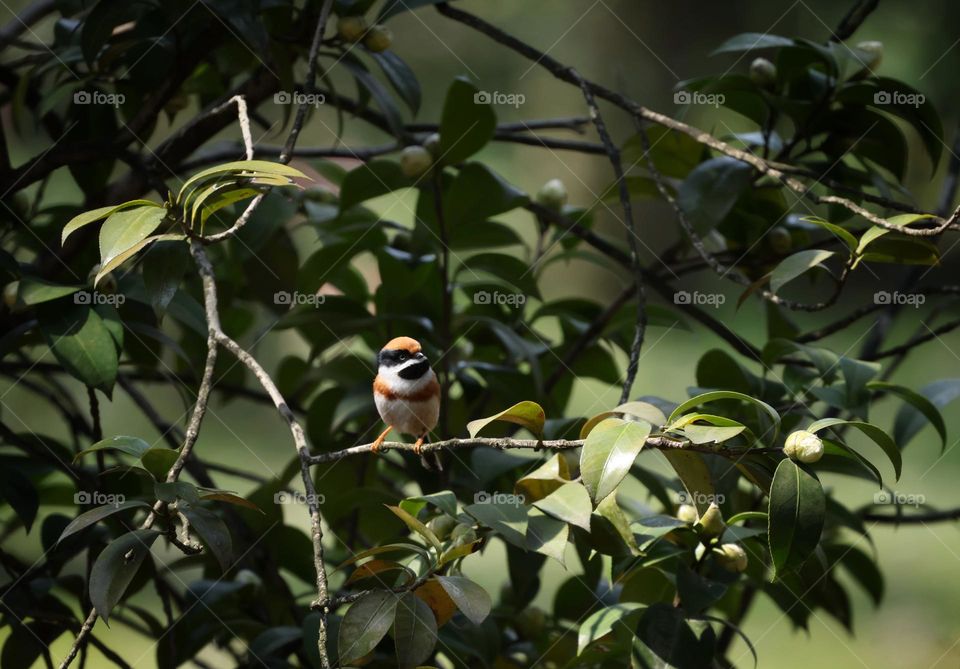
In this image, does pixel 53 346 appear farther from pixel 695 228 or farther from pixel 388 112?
pixel 695 228

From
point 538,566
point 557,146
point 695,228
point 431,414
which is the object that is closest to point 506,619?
point 538,566

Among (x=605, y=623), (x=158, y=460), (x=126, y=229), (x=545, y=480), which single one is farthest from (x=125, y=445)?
(x=605, y=623)

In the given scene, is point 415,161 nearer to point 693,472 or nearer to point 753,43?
point 753,43

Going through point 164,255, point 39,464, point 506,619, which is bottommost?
point 506,619

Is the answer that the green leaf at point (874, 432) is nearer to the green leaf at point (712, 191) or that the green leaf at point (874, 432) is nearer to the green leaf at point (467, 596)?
the green leaf at point (467, 596)

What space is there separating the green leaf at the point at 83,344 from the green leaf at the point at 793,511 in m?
0.76

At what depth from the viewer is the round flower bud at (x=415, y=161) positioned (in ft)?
4.68

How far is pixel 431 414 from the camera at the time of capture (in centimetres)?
146

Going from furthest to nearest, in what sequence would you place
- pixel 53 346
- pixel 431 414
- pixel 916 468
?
1. pixel 916 468
2. pixel 431 414
3. pixel 53 346

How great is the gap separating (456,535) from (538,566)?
366mm

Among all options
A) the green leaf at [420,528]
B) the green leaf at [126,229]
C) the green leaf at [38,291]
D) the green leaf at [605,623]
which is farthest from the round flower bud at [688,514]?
the green leaf at [38,291]

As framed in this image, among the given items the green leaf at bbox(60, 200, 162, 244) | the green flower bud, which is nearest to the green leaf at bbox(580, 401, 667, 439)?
the green flower bud

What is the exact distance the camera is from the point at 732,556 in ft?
3.50

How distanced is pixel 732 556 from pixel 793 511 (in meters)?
0.24
